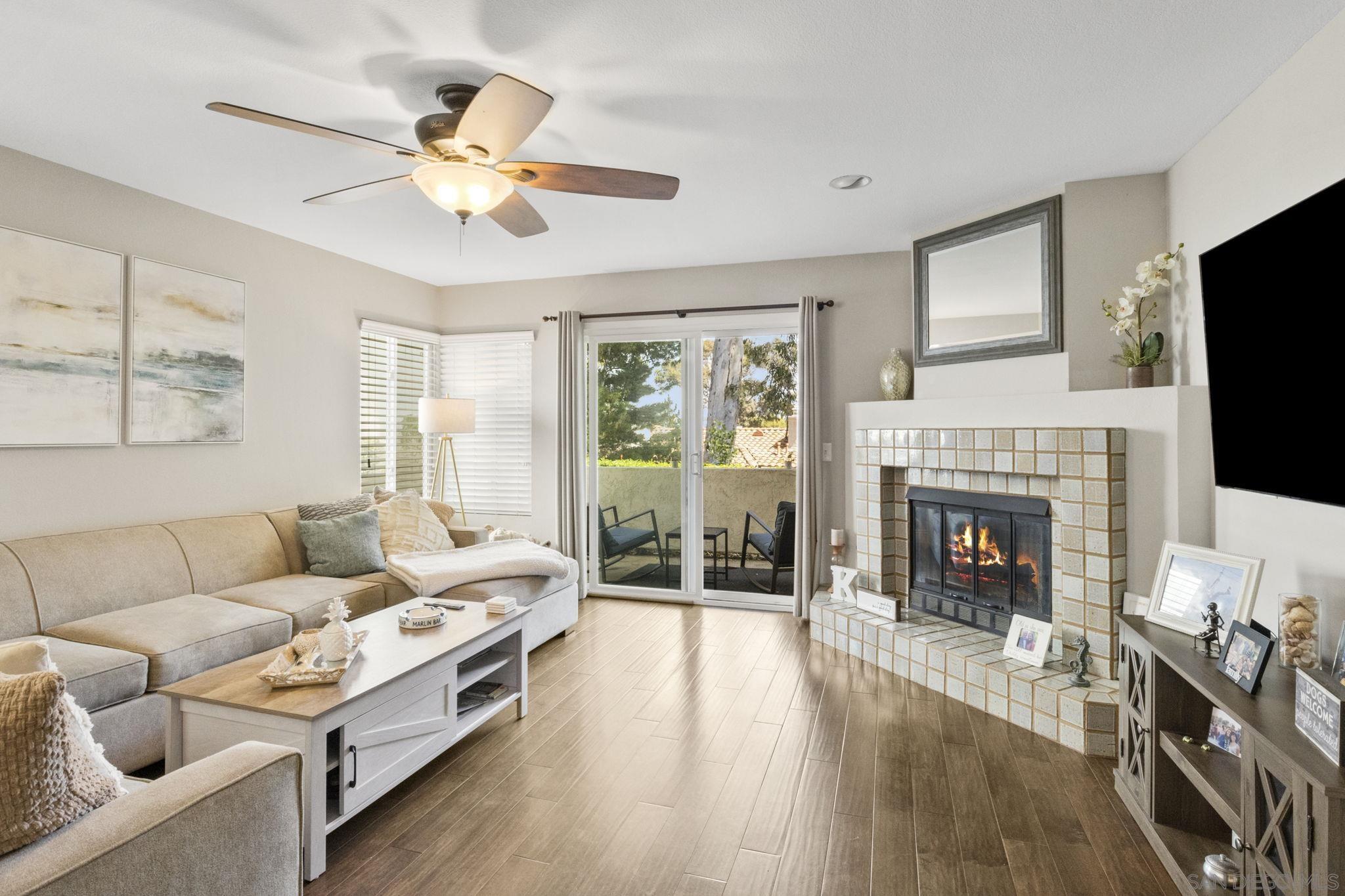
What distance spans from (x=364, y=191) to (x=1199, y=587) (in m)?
3.37

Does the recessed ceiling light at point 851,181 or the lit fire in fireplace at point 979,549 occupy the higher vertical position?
the recessed ceiling light at point 851,181

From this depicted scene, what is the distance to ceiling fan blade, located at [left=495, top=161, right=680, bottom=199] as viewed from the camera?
7.83 ft

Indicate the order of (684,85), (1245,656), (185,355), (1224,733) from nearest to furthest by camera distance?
(1245,656) → (1224,733) → (684,85) → (185,355)

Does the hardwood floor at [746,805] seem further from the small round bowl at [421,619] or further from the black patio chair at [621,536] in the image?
the black patio chair at [621,536]

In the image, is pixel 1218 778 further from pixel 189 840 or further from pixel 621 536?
pixel 621 536

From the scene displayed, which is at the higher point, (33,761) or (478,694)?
(33,761)

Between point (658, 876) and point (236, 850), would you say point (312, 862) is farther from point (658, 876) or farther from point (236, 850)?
point (658, 876)

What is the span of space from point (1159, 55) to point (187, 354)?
4.56 m

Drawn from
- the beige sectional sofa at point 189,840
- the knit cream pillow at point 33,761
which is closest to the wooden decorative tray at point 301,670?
the beige sectional sofa at point 189,840

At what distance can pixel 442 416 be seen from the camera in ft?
16.1

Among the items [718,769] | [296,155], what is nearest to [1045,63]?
[718,769]

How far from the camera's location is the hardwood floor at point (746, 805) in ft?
6.41

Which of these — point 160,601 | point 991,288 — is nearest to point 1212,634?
point 991,288

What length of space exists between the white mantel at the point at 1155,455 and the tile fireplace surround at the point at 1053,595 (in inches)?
2.3
